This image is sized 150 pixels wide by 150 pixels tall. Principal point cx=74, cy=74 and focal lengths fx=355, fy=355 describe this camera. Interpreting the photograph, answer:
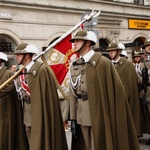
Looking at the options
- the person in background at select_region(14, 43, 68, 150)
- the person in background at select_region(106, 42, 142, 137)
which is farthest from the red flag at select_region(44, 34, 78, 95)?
the person in background at select_region(106, 42, 142, 137)

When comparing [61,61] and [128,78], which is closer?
[61,61]

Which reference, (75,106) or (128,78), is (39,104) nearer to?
(75,106)

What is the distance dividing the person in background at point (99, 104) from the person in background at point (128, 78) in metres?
2.41

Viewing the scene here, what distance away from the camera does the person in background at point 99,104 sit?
4.63 meters

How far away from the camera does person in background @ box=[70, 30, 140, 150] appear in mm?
4633

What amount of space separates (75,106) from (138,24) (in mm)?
16125

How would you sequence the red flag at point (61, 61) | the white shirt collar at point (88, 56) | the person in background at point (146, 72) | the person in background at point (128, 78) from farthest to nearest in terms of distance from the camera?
1. the person in background at point (128, 78)
2. the person in background at point (146, 72)
3. the red flag at point (61, 61)
4. the white shirt collar at point (88, 56)

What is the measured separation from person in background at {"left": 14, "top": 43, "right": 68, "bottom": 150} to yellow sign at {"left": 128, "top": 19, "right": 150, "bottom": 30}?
1531 centimetres

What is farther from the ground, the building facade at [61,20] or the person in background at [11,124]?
the building facade at [61,20]

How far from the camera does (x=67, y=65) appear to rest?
18.9 ft

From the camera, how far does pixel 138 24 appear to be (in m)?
20.4

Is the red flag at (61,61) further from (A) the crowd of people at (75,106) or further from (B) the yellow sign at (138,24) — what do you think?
(B) the yellow sign at (138,24)

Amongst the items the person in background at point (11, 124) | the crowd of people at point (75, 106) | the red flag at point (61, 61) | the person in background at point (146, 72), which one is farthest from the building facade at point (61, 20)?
the crowd of people at point (75, 106)

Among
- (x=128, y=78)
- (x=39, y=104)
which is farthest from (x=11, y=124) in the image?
(x=128, y=78)
